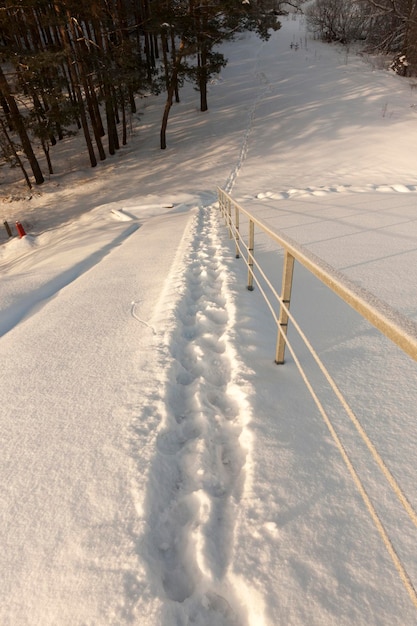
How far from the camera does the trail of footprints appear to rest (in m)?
1.51

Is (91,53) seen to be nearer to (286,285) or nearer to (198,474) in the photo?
(286,285)

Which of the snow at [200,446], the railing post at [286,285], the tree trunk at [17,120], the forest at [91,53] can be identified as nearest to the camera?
the snow at [200,446]

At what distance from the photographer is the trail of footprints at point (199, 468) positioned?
1.51m

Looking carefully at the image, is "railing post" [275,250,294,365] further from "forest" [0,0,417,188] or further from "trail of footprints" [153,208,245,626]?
"forest" [0,0,417,188]

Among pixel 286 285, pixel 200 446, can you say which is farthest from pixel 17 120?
pixel 200 446

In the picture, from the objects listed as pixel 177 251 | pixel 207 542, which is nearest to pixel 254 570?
pixel 207 542

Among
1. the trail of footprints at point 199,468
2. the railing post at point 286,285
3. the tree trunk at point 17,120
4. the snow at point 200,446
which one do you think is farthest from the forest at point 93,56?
the railing post at point 286,285

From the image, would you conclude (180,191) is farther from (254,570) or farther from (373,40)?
(373,40)

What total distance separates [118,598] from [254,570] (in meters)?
0.59

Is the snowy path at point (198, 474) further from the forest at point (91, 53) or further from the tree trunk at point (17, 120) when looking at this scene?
the tree trunk at point (17, 120)

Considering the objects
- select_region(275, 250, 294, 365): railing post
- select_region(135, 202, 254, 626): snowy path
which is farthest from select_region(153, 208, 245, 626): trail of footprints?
select_region(275, 250, 294, 365): railing post

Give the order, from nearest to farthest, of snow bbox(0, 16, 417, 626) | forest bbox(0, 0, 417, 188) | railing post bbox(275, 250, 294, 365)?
snow bbox(0, 16, 417, 626)
railing post bbox(275, 250, 294, 365)
forest bbox(0, 0, 417, 188)

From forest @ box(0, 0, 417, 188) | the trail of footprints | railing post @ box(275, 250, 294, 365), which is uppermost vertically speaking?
forest @ box(0, 0, 417, 188)

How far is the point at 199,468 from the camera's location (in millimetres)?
1947
